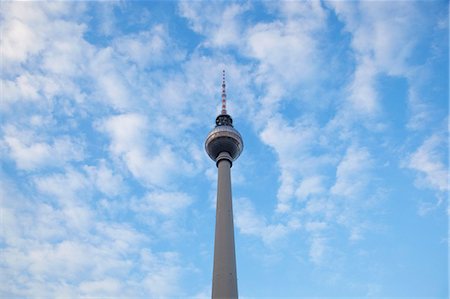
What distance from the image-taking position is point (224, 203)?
6219 cm

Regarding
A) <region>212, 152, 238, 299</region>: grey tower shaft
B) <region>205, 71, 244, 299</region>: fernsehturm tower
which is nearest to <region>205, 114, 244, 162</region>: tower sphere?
<region>205, 71, 244, 299</region>: fernsehturm tower

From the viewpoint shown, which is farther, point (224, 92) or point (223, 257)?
point (224, 92)

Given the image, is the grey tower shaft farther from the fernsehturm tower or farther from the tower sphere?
the tower sphere

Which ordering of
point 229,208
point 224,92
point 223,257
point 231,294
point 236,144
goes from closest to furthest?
point 231,294, point 223,257, point 229,208, point 236,144, point 224,92

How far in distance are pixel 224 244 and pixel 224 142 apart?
19.3 m

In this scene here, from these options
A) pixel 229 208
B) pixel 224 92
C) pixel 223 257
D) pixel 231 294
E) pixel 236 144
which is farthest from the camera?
pixel 224 92

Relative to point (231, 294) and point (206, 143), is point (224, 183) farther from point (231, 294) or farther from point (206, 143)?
point (231, 294)

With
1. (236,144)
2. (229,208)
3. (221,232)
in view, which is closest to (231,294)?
(221,232)

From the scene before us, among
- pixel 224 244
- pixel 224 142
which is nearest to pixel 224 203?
pixel 224 244

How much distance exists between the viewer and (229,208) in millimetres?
61875

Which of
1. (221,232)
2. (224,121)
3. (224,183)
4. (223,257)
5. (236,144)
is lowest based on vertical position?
(223,257)

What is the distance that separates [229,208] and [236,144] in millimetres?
13646

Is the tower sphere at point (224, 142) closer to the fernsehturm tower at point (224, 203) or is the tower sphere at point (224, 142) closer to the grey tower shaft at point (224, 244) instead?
the fernsehturm tower at point (224, 203)

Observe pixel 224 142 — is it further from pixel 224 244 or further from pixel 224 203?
pixel 224 244
